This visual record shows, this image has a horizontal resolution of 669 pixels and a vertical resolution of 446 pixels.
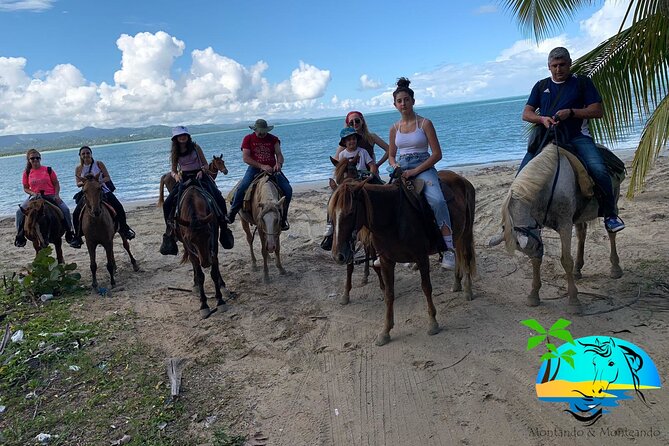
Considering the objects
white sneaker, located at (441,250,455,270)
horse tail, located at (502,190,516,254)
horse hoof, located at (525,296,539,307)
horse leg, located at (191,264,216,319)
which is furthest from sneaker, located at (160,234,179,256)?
horse hoof, located at (525,296,539,307)

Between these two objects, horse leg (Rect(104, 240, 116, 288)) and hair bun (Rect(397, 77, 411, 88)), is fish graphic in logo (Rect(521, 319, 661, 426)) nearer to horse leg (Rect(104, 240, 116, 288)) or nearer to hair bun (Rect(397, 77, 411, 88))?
hair bun (Rect(397, 77, 411, 88))

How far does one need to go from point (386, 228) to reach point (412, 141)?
119 cm

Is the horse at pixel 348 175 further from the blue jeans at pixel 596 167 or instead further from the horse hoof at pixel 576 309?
the blue jeans at pixel 596 167

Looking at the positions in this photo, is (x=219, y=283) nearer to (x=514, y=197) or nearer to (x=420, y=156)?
(x=420, y=156)

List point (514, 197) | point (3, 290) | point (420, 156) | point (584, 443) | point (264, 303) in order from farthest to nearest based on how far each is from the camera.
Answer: point (3, 290) → point (264, 303) → point (420, 156) → point (514, 197) → point (584, 443)

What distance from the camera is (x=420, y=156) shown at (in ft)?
16.9

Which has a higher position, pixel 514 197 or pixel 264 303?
pixel 514 197

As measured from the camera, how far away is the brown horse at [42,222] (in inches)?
306

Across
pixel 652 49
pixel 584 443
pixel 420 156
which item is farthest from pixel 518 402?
pixel 652 49

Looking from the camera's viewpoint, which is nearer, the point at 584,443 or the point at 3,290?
the point at 584,443

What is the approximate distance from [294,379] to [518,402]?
6.66 ft

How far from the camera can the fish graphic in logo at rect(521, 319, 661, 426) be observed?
3309 millimetres

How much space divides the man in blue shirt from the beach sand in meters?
1.34

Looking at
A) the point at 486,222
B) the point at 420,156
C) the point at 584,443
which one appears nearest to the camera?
the point at 584,443
